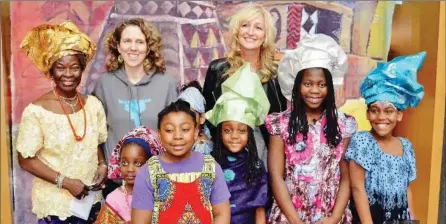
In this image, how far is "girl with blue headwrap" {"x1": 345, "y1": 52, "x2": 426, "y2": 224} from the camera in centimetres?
346

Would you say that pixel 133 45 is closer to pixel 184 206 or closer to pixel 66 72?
pixel 66 72

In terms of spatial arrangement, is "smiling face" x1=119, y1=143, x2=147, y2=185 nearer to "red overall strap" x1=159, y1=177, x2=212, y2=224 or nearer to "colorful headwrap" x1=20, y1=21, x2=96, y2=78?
"red overall strap" x1=159, y1=177, x2=212, y2=224

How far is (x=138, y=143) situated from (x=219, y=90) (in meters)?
0.69

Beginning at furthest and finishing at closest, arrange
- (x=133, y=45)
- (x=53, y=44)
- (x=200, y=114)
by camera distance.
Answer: (x=133, y=45) < (x=200, y=114) < (x=53, y=44)

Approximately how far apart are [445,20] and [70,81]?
2.44 meters

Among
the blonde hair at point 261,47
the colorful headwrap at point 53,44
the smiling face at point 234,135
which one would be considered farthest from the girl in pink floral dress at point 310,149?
the colorful headwrap at point 53,44

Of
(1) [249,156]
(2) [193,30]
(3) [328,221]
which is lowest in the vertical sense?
(3) [328,221]

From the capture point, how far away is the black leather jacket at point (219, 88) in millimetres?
3818

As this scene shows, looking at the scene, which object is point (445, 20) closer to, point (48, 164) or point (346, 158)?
point (346, 158)

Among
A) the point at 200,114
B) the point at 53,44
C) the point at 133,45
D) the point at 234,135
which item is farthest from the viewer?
the point at 133,45

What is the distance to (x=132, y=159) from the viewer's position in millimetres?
3363

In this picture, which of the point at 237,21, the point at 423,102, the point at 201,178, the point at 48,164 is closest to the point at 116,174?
the point at 48,164

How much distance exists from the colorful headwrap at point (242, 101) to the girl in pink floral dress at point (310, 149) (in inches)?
4.9

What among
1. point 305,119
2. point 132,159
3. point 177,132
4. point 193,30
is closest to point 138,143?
point 132,159
